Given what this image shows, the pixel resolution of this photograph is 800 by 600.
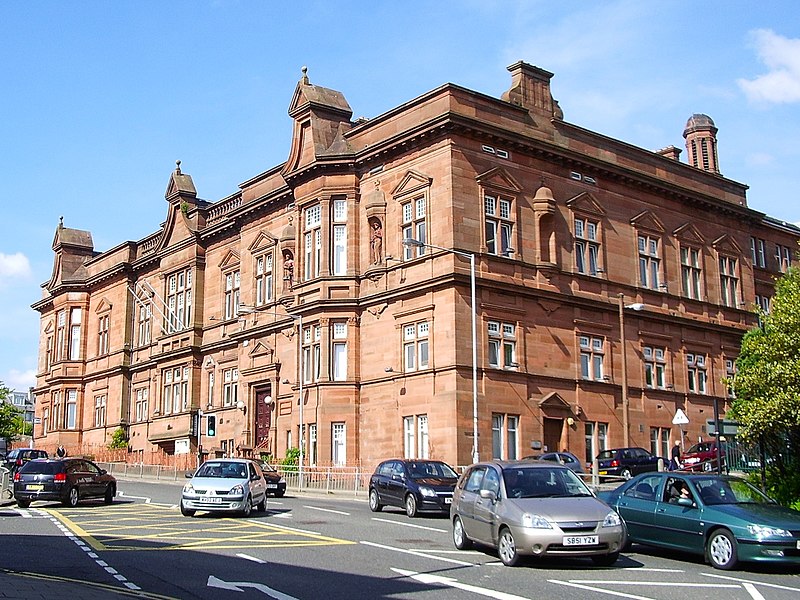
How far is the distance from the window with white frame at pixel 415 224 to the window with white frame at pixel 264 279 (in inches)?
449

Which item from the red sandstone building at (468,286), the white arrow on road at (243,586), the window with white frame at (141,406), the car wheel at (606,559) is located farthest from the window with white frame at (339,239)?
the white arrow on road at (243,586)

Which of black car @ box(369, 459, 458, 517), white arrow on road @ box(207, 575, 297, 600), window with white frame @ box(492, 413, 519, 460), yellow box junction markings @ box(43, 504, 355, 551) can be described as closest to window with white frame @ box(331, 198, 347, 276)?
window with white frame @ box(492, 413, 519, 460)

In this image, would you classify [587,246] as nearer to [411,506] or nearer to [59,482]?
[411,506]

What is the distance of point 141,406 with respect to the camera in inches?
2581

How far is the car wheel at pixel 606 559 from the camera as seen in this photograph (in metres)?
15.2

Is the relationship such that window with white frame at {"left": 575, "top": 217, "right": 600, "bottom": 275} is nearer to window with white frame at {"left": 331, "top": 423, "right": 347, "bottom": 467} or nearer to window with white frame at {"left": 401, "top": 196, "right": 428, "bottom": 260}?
window with white frame at {"left": 401, "top": 196, "right": 428, "bottom": 260}

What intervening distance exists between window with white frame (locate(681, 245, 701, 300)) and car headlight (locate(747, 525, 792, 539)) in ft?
115

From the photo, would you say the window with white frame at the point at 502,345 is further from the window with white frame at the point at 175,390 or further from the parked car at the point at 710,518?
the window with white frame at the point at 175,390

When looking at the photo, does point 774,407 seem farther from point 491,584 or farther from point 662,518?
point 491,584

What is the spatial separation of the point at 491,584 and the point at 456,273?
988 inches

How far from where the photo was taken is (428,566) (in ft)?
50.0

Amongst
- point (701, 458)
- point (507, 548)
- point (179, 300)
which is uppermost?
point (179, 300)

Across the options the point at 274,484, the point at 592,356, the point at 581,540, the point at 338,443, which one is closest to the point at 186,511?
the point at 274,484

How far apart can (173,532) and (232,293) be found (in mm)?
35121
